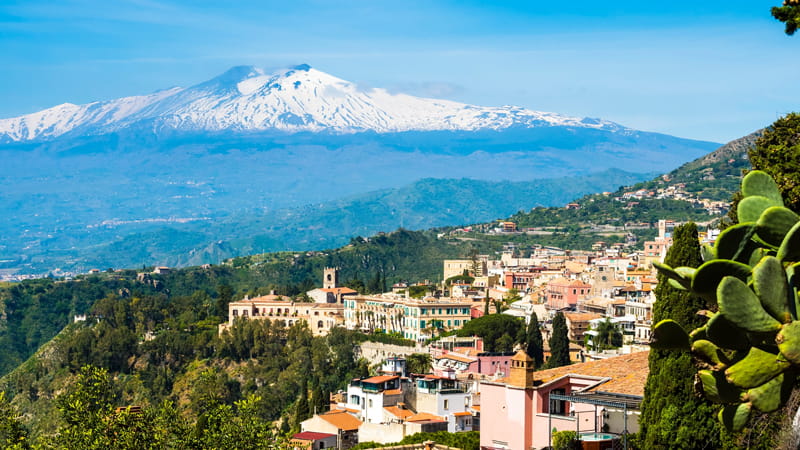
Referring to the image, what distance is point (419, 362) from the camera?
6544cm

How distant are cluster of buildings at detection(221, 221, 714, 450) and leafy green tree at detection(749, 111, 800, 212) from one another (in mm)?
4480

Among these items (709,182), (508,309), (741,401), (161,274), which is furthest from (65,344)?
(709,182)

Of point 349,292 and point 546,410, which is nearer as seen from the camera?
point 546,410

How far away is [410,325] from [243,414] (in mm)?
60119

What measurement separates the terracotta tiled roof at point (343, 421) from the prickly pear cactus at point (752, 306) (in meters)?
33.8

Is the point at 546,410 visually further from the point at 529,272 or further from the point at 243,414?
the point at 529,272

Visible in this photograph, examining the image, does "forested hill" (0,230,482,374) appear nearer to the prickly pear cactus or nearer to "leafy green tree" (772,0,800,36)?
"leafy green tree" (772,0,800,36)

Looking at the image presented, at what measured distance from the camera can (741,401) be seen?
8.29m

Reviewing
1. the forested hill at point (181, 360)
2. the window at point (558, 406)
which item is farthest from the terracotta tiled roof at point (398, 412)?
the window at point (558, 406)

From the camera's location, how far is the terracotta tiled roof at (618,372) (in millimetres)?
21766

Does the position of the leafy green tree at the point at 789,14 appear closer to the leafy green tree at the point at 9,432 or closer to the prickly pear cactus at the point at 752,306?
the prickly pear cactus at the point at 752,306

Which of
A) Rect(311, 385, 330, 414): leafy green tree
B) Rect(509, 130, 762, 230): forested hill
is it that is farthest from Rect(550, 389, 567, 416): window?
Rect(509, 130, 762, 230): forested hill

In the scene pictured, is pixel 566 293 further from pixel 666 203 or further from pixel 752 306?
pixel 666 203

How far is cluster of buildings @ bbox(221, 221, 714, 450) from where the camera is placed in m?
22.1
